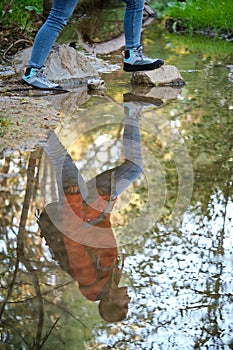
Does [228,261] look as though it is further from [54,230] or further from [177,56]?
[177,56]

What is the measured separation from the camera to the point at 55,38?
5.84 meters

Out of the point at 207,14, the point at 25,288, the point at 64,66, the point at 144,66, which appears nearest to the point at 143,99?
the point at 144,66

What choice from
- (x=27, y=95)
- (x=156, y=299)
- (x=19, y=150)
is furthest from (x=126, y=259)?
(x=27, y=95)

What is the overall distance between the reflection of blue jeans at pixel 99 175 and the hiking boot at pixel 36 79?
1.48 meters

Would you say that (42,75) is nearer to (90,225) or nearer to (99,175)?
(99,175)

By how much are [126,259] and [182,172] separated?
1153 mm

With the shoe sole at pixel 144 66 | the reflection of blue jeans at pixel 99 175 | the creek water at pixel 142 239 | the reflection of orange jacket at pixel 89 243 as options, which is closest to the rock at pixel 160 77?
the shoe sole at pixel 144 66

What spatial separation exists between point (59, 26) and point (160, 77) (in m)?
1.13

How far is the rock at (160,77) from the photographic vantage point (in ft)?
20.9

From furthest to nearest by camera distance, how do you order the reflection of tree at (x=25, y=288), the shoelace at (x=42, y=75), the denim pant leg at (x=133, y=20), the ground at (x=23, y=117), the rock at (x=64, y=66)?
the rock at (x=64, y=66) → the shoelace at (x=42, y=75) → the denim pant leg at (x=133, y=20) → the ground at (x=23, y=117) → the reflection of tree at (x=25, y=288)

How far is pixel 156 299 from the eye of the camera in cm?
258

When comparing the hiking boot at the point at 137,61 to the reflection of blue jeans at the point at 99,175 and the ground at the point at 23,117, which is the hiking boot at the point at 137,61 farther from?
the reflection of blue jeans at the point at 99,175

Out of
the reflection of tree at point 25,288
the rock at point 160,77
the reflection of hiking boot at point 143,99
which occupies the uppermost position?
the rock at point 160,77

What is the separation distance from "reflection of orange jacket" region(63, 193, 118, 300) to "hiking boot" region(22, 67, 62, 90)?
2.51m
